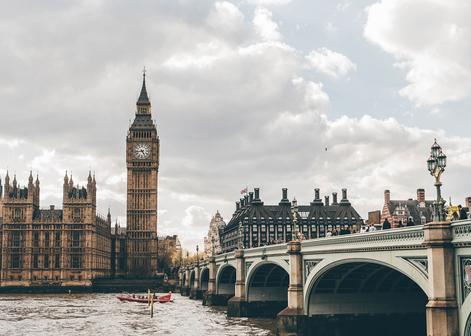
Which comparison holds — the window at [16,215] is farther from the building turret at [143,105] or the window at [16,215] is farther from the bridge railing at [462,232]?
the bridge railing at [462,232]

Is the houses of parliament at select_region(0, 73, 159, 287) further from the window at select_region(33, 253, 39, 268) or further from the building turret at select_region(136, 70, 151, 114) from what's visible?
the building turret at select_region(136, 70, 151, 114)

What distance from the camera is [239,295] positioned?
63781 mm

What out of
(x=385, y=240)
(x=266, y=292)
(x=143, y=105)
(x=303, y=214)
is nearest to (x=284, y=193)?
(x=303, y=214)

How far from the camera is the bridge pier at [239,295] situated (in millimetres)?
63519

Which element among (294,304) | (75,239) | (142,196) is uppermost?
(142,196)

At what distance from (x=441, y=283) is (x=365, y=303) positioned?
19577 millimetres

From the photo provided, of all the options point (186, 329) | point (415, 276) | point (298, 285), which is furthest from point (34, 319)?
point (415, 276)

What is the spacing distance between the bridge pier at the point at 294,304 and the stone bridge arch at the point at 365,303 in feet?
2.13

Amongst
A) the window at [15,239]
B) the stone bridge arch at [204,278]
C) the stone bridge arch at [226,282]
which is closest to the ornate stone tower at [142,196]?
the window at [15,239]

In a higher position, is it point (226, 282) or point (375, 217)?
point (375, 217)

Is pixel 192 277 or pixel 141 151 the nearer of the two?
pixel 192 277

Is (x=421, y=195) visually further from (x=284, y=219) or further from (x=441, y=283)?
(x=441, y=283)

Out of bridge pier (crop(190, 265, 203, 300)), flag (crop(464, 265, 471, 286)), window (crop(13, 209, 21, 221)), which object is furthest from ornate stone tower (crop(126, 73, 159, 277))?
flag (crop(464, 265, 471, 286))

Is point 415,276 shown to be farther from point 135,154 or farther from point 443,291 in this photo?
point 135,154
